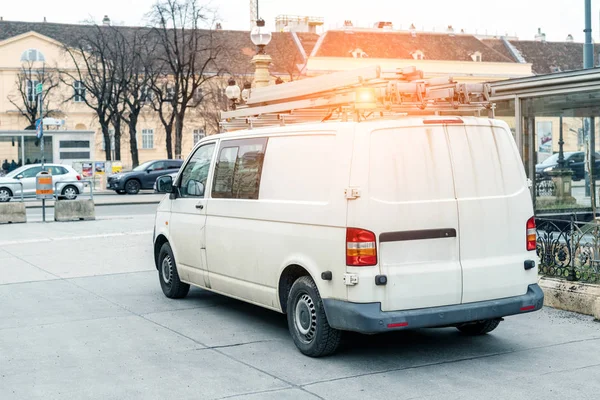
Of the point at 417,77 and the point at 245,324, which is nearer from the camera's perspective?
the point at 417,77

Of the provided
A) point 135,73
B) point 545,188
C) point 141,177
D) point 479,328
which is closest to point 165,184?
point 479,328

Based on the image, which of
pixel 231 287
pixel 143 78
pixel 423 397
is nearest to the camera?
pixel 423 397

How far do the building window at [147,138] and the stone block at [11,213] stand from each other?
57.6 meters

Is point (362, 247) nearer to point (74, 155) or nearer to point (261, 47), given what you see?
point (261, 47)

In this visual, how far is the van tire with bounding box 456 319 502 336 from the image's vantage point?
7898 millimetres

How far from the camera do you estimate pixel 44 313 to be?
9.43m

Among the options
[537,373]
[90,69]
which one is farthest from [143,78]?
[537,373]

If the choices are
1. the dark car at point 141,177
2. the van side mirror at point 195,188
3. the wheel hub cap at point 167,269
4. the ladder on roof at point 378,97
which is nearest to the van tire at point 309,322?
the ladder on roof at point 378,97

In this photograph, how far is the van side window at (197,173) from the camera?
30.0ft

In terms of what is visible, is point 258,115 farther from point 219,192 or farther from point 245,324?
point 245,324

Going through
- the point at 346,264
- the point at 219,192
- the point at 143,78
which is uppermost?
the point at 143,78

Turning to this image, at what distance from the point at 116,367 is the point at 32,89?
67036mm

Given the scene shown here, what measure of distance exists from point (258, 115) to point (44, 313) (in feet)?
10.4

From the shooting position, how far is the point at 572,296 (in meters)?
9.01
